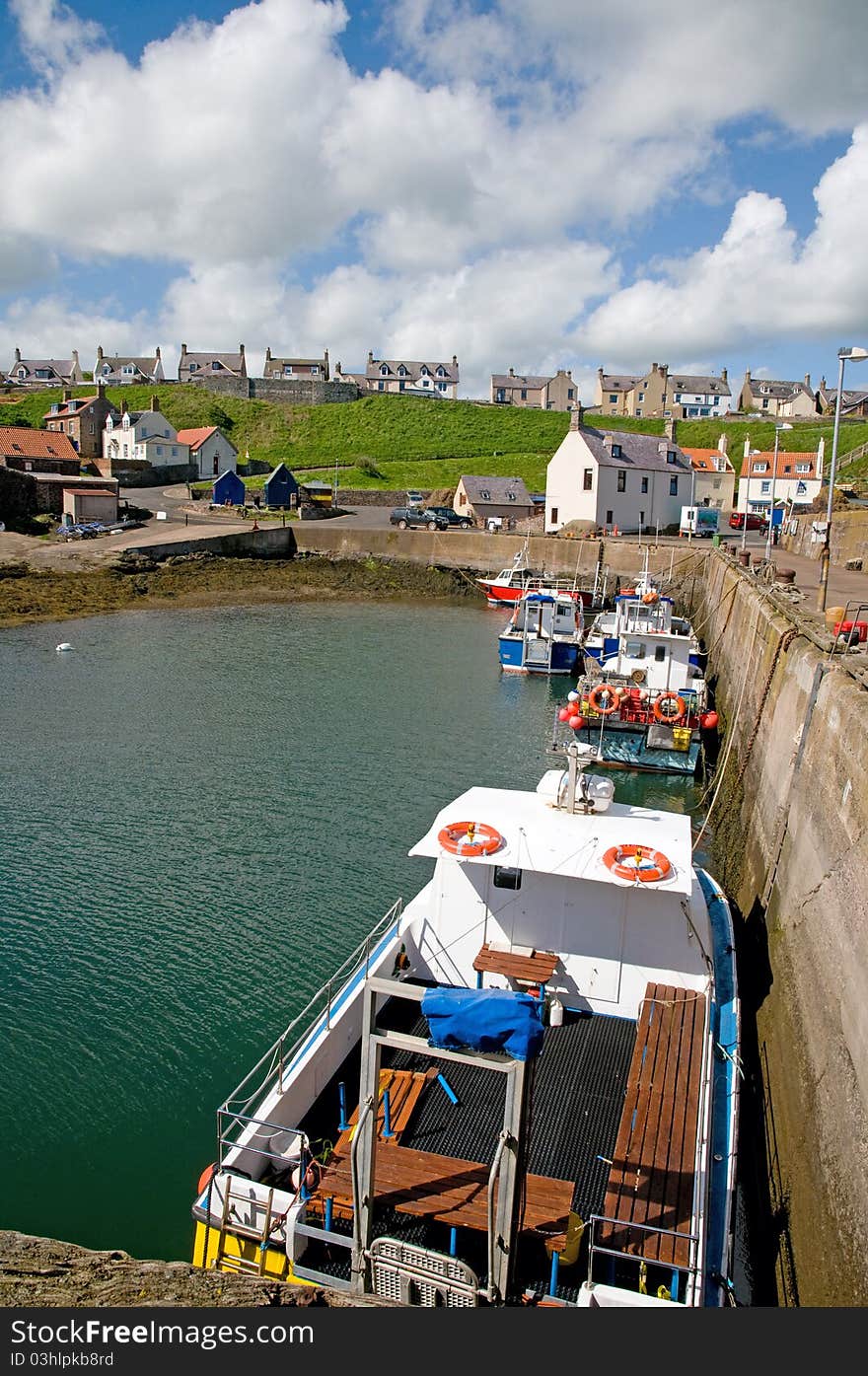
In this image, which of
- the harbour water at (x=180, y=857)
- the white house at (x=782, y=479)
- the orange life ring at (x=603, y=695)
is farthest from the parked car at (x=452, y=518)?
the orange life ring at (x=603, y=695)

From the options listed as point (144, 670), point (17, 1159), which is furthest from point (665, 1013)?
point (144, 670)

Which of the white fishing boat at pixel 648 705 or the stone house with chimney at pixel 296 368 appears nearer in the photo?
the white fishing boat at pixel 648 705

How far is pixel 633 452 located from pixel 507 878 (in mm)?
57750

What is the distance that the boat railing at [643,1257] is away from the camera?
786 cm

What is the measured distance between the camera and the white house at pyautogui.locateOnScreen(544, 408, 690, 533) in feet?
202

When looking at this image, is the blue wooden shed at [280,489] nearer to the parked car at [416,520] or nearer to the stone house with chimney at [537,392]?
the parked car at [416,520]

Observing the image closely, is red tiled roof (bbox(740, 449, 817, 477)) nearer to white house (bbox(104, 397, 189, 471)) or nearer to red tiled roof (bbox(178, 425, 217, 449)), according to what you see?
red tiled roof (bbox(178, 425, 217, 449))

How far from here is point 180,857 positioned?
766 inches

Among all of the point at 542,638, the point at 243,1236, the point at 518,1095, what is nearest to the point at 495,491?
the point at 542,638

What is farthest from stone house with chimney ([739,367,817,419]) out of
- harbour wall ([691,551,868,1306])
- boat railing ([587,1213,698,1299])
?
boat railing ([587,1213,698,1299])

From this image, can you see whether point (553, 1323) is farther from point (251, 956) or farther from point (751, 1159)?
point (251, 956)

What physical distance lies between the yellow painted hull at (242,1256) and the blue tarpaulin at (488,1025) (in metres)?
3.07

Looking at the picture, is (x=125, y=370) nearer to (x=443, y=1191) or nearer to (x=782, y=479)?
(x=782, y=479)

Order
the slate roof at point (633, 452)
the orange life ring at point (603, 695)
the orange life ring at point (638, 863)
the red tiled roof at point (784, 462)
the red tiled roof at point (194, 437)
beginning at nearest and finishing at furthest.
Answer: the orange life ring at point (638, 863) < the orange life ring at point (603, 695) < the slate roof at point (633, 452) < the red tiled roof at point (784, 462) < the red tiled roof at point (194, 437)
